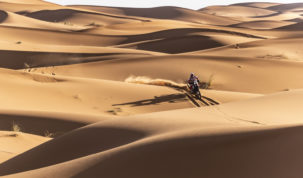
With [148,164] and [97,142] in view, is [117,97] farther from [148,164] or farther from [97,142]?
[148,164]

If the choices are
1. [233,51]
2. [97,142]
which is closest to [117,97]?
[97,142]

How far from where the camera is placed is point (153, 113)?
6230 mm

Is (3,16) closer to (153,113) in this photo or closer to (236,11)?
(153,113)

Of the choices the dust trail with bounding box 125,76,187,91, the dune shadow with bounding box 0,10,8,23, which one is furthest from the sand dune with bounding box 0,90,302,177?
the dune shadow with bounding box 0,10,8,23

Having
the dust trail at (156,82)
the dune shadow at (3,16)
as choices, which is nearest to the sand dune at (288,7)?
the dune shadow at (3,16)

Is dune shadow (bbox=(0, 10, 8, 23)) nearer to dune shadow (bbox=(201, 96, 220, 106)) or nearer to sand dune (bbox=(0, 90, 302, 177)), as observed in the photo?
dune shadow (bbox=(201, 96, 220, 106))

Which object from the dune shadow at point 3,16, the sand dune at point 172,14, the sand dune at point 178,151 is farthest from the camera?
the sand dune at point 172,14

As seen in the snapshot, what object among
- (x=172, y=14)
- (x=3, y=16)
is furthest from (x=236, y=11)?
(x=3, y=16)

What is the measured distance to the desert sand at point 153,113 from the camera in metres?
3.55

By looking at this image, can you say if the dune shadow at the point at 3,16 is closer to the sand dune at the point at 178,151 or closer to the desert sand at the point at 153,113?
the desert sand at the point at 153,113

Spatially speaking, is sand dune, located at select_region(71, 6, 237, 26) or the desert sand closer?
the desert sand

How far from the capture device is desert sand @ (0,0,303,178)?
11.6 feet

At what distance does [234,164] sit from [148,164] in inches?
24.9

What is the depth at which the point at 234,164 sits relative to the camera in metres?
3.37
